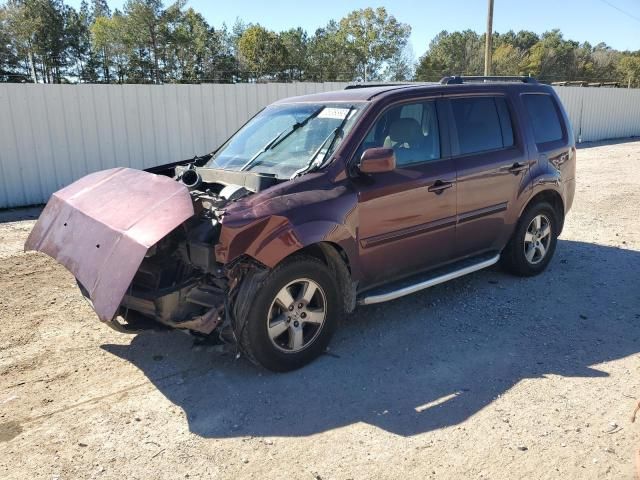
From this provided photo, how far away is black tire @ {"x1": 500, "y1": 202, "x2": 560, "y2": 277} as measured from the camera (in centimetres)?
586

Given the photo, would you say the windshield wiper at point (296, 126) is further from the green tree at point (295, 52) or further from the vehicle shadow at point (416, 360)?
the green tree at point (295, 52)

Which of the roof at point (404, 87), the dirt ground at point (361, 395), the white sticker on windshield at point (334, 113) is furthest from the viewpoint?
the roof at point (404, 87)

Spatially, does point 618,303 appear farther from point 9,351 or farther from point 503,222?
point 9,351

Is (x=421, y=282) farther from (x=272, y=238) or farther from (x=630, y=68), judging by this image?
(x=630, y=68)

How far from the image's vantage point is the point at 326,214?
4.07 meters

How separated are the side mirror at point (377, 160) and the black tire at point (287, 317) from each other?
31.1 inches

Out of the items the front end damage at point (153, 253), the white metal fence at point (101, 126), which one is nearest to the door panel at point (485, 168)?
the front end damage at point (153, 253)

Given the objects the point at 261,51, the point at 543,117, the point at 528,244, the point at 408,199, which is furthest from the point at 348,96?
the point at 261,51

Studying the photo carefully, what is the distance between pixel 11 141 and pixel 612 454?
423 inches

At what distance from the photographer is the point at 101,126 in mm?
11203

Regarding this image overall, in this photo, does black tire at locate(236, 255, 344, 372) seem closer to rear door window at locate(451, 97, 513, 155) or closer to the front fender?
the front fender

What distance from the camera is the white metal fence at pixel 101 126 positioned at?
1040 cm

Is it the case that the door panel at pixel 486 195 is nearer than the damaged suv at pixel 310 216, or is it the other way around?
the damaged suv at pixel 310 216

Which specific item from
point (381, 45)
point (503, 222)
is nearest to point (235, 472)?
point (503, 222)
